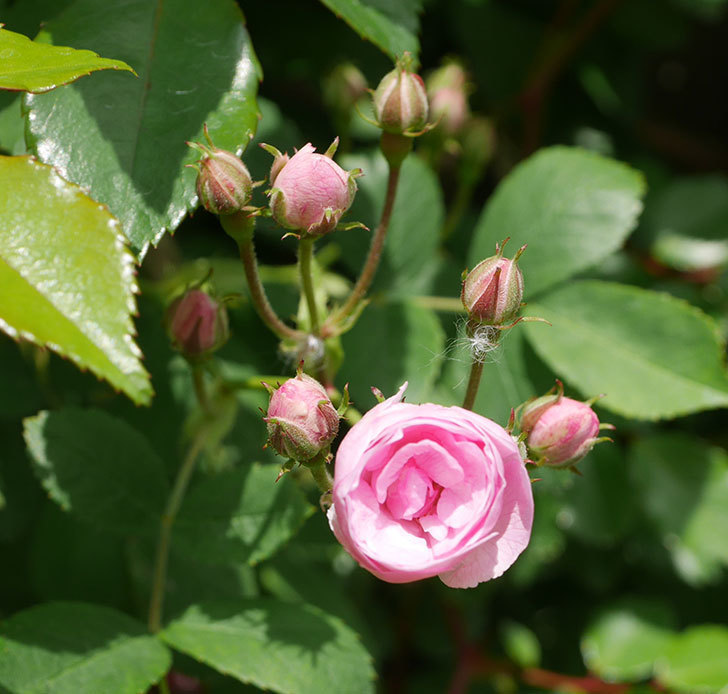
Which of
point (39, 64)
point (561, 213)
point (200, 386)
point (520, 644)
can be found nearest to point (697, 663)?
point (520, 644)

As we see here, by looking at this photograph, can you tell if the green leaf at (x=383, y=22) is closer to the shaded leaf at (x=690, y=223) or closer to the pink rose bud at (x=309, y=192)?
the pink rose bud at (x=309, y=192)

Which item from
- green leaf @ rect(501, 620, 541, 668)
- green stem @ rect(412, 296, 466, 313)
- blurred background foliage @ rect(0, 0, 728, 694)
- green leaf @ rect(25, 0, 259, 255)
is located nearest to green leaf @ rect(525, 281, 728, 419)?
blurred background foliage @ rect(0, 0, 728, 694)

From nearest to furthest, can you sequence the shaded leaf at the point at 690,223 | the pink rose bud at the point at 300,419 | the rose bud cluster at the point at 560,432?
the pink rose bud at the point at 300,419 → the rose bud cluster at the point at 560,432 → the shaded leaf at the point at 690,223

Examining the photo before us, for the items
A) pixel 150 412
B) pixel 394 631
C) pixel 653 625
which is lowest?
pixel 394 631

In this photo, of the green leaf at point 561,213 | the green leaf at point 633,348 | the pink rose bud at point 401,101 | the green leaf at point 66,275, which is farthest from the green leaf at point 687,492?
the green leaf at point 66,275

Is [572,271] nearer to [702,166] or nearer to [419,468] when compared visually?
[419,468]

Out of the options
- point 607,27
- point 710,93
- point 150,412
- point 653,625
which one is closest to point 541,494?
point 653,625
